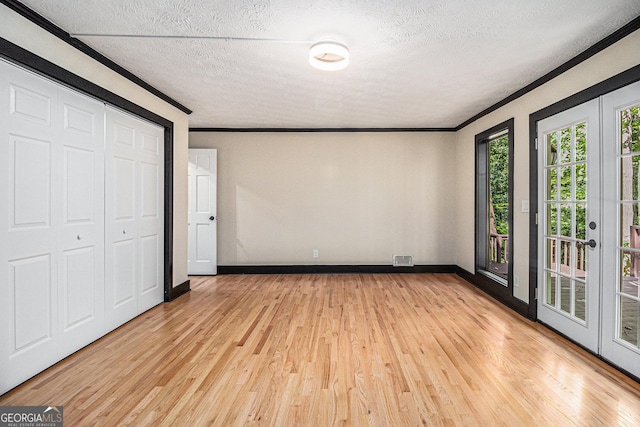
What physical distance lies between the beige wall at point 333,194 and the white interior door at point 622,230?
326 cm

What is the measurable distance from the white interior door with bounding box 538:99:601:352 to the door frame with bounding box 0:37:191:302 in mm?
4204

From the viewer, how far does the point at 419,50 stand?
2871 mm

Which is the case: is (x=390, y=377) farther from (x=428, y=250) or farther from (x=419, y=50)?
(x=428, y=250)

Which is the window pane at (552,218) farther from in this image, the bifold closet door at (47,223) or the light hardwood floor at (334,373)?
the bifold closet door at (47,223)

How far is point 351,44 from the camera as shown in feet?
9.08

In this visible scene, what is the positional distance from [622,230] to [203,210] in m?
5.32

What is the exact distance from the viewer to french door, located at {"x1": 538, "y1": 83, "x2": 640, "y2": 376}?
247 cm

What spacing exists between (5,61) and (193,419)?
8.20 ft

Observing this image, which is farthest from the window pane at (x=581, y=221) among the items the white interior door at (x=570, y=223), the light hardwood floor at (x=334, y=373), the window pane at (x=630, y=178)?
the light hardwood floor at (x=334, y=373)

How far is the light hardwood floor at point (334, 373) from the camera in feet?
6.50

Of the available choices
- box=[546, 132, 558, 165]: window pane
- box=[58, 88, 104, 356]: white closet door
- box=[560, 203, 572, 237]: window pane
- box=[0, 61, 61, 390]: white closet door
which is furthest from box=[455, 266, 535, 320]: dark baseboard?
box=[0, 61, 61, 390]: white closet door

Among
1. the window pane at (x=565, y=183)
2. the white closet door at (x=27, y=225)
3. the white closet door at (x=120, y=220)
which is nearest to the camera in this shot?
the white closet door at (x=27, y=225)

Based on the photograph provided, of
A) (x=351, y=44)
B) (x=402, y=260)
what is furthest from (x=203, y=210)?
(x=351, y=44)

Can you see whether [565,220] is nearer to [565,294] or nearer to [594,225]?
[594,225]
